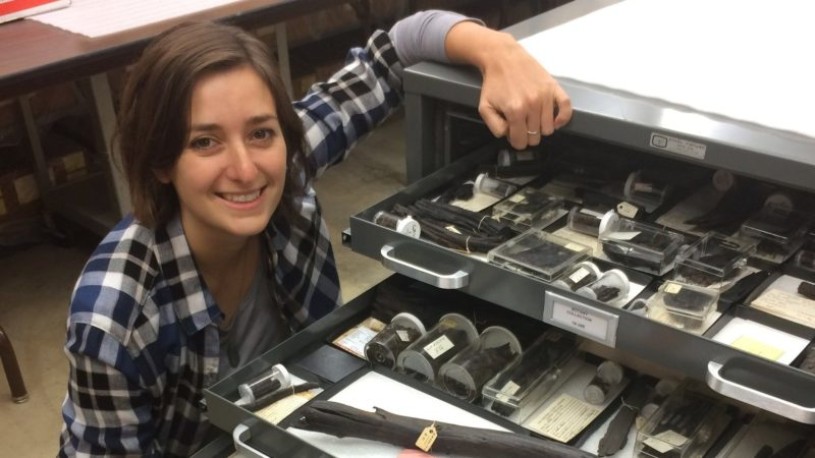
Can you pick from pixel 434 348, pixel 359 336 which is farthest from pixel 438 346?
pixel 359 336

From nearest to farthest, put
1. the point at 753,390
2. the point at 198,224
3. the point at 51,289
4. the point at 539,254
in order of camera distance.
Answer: the point at 753,390 < the point at 539,254 < the point at 198,224 < the point at 51,289

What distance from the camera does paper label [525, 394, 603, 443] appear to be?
0.85 meters

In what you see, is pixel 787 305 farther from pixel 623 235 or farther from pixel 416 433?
pixel 416 433

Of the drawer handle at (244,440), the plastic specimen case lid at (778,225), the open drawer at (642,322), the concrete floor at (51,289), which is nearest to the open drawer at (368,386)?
the drawer handle at (244,440)

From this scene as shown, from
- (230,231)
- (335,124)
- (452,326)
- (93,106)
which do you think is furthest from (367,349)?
(93,106)

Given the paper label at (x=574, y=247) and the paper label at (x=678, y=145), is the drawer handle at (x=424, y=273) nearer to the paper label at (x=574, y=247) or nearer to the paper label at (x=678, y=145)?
the paper label at (x=574, y=247)

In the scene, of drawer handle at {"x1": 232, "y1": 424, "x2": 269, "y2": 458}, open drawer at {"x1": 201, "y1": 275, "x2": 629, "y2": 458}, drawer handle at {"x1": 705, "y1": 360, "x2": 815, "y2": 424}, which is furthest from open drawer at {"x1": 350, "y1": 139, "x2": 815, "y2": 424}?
drawer handle at {"x1": 232, "y1": 424, "x2": 269, "y2": 458}

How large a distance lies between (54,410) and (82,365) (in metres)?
1.07

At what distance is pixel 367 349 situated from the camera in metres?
0.93

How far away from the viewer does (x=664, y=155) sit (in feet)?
2.74

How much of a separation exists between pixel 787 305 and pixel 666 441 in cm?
18

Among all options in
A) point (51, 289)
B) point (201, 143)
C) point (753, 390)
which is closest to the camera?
point (753, 390)

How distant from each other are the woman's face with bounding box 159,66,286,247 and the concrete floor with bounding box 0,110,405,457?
1.10 m

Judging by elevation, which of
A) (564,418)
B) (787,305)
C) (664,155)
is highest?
(664,155)
